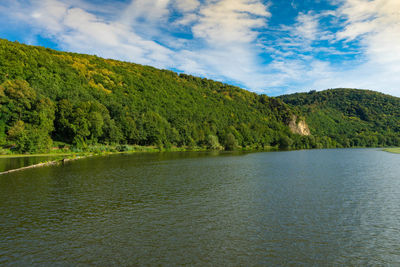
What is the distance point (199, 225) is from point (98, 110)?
89.7 m

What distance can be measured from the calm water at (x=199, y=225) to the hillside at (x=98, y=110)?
55070 millimetres

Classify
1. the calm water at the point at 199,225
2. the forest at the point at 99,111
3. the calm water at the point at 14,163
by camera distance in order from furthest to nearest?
the forest at the point at 99,111
the calm water at the point at 14,163
the calm water at the point at 199,225

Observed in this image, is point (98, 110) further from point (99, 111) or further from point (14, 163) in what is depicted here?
point (14, 163)

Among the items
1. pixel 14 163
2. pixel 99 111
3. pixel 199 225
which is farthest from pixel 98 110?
pixel 199 225

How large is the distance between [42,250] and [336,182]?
1110 inches

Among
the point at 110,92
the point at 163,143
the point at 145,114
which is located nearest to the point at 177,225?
the point at 163,143

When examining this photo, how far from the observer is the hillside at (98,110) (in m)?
71.3

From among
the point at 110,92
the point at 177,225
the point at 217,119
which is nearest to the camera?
the point at 177,225

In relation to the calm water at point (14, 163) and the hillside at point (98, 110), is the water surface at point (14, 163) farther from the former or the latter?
the hillside at point (98, 110)

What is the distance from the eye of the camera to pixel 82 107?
287 ft

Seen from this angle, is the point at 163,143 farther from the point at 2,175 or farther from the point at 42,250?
the point at 42,250

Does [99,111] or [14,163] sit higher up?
[99,111]

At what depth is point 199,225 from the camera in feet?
46.8

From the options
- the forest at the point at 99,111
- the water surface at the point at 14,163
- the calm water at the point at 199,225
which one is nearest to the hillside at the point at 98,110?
the forest at the point at 99,111
